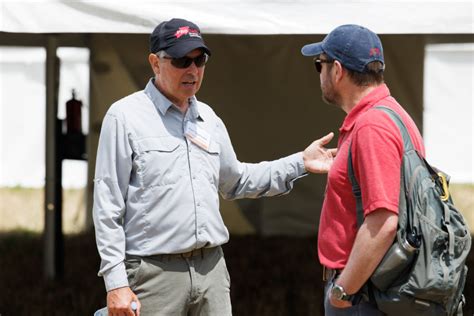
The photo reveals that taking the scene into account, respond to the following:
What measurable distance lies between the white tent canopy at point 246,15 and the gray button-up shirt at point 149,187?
1187mm

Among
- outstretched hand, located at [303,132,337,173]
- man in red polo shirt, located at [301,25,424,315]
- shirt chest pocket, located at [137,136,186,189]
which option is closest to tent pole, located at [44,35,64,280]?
outstretched hand, located at [303,132,337,173]

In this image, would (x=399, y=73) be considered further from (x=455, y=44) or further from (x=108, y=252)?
(x=108, y=252)

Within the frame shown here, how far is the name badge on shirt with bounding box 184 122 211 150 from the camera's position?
2.60 m

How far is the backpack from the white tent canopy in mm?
1543

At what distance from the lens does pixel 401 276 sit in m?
2.20

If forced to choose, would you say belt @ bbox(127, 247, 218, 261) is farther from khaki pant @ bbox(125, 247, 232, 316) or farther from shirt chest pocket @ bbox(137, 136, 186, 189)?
shirt chest pocket @ bbox(137, 136, 186, 189)

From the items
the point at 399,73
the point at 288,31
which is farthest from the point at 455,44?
the point at 288,31

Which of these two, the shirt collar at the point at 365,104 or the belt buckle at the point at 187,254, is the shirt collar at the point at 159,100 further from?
the shirt collar at the point at 365,104

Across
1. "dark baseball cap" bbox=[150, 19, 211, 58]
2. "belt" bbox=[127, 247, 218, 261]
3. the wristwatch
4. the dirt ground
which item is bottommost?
the dirt ground

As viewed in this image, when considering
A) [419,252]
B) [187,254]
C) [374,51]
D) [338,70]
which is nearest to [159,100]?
[187,254]

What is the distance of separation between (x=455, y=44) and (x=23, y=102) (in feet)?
13.2

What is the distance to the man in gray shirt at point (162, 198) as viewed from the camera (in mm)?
2469

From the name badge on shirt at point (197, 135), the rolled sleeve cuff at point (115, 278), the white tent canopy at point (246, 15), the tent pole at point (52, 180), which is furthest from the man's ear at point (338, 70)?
the tent pole at point (52, 180)

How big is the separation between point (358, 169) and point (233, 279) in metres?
4.13
